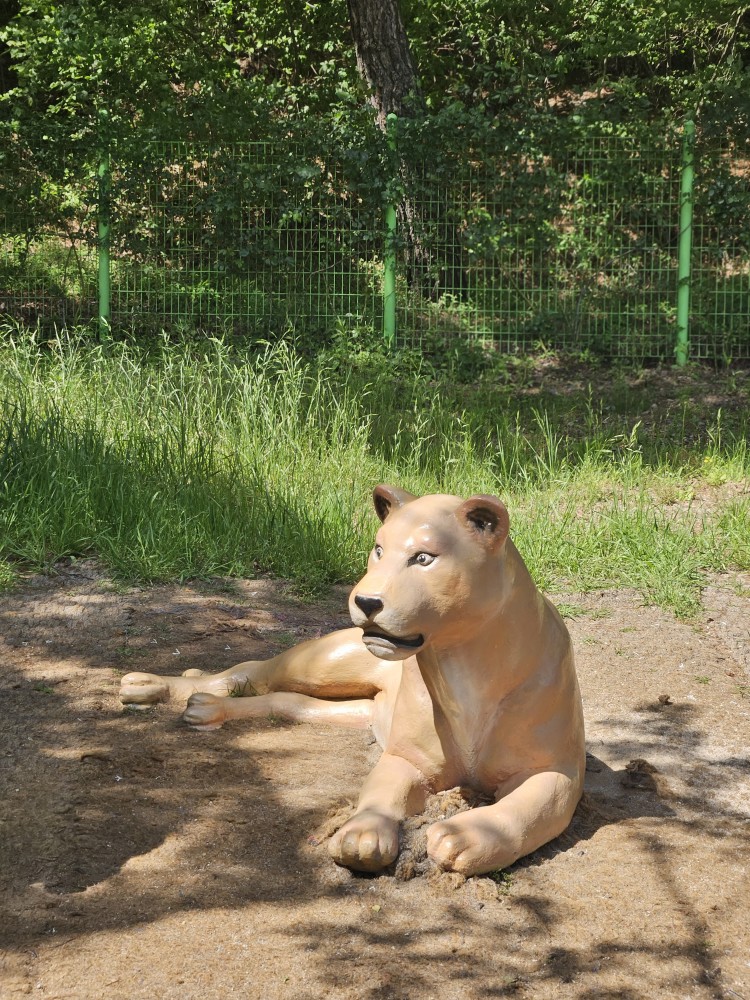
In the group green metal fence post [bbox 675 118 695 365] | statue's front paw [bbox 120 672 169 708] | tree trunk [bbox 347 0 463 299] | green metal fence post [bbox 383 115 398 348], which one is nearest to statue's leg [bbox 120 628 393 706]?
statue's front paw [bbox 120 672 169 708]

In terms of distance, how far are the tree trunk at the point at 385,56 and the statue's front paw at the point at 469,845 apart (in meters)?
10.5

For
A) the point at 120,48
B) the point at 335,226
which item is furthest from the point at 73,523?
the point at 120,48

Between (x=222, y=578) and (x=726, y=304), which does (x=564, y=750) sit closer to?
(x=222, y=578)

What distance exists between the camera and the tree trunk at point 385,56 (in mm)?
12570

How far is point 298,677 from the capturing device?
14.8ft

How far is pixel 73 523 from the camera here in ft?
20.7

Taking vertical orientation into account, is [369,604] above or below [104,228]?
below

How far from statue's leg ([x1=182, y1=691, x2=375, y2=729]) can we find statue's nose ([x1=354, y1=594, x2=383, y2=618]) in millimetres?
1381

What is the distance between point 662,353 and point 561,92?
24.2 ft

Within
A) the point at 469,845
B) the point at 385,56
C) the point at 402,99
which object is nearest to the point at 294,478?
the point at 469,845

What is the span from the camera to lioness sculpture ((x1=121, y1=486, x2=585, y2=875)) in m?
3.18

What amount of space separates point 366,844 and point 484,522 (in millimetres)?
940

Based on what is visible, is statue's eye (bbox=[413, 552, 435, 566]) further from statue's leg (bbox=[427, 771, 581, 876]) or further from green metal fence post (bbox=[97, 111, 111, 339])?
green metal fence post (bbox=[97, 111, 111, 339])

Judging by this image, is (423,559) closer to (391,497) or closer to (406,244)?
(391,497)
